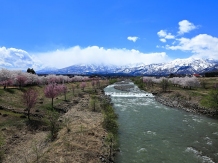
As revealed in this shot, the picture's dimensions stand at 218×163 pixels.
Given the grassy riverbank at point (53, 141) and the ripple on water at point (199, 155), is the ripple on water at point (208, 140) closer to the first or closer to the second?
the ripple on water at point (199, 155)

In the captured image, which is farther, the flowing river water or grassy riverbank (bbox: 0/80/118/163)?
the flowing river water

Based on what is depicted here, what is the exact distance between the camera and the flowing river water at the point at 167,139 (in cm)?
2595

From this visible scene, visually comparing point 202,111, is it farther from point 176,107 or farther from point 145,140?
point 145,140

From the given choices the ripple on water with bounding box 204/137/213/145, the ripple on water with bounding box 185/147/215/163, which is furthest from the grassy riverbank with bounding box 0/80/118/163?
the ripple on water with bounding box 204/137/213/145

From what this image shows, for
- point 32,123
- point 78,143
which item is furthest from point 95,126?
point 32,123

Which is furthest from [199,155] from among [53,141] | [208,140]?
[53,141]

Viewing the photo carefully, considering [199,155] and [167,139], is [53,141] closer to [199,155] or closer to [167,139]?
[167,139]

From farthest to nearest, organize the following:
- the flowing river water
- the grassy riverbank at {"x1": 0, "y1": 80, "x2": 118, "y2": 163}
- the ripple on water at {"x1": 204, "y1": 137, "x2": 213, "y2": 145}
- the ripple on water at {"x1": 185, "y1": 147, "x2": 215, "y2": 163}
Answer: the ripple on water at {"x1": 204, "y1": 137, "x2": 213, "y2": 145}
the flowing river water
the ripple on water at {"x1": 185, "y1": 147, "x2": 215, "y2": 163}
the grassy riverbank at {"x1": 0, "y1": 80, "x2": 118, "y2": 163}

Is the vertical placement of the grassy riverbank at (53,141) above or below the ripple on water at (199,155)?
above

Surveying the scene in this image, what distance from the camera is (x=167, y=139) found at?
108ft

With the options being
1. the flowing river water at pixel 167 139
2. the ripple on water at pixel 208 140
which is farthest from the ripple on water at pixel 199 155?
the ripple on water at pixel 208 140

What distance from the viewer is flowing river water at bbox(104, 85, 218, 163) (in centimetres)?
2595

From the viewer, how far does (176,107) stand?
2478 inches

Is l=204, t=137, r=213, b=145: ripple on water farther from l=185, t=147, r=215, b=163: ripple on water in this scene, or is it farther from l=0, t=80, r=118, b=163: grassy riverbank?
l=0, t=80, r=118, b=163: grassy riverbank
